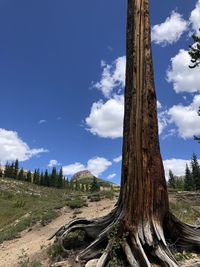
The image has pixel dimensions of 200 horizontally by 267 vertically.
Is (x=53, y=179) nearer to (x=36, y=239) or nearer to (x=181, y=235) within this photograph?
(x=36, y=239)

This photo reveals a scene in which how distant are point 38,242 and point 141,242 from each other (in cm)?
587

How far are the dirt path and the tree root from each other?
4.92 ft

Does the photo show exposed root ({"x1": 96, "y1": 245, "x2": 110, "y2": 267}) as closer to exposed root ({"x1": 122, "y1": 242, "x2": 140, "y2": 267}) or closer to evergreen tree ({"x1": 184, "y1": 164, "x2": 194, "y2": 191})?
exposed root ({"x1": 122, "y1": 242, "x2": 140, "y2": 267})

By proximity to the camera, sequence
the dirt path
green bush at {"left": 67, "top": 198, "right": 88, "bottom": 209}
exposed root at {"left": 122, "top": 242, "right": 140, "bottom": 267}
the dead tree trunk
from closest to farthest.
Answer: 1. exposed root at {"left": 122, "top": 242, "right": 140, "bottom": 267}
2. the dead tree trunk
3. the dirt path
4. green bush at {"left": 67, "top": 198, "right": 88, "bottom": 209}

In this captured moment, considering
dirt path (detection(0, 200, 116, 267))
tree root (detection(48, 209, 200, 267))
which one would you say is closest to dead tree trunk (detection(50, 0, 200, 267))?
tree root (detection(48, 209, 200, 267))

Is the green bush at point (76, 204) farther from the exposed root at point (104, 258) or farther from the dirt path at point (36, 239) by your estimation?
the exposed root at point (104, 258)

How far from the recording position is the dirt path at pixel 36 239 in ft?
29.7

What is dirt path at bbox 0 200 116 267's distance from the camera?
9054mm

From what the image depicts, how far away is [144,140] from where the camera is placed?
6.42m

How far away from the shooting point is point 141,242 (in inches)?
229

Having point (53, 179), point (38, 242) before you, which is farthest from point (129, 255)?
point (53, 179)

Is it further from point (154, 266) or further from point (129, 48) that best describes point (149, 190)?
point (129, 48)

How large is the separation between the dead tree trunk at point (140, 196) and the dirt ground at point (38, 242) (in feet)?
2.27

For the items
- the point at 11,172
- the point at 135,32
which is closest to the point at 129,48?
the point at 135,32
